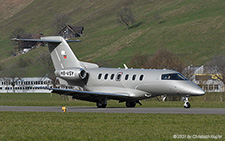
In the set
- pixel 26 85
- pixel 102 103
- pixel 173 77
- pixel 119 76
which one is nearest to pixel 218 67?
pixel 26 85

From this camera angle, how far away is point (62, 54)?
137ft

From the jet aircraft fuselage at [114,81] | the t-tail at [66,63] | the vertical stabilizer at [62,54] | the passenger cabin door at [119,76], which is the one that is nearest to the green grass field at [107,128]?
the jet aircraft fuselage at [114,81]

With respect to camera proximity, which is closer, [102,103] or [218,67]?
[102,103]

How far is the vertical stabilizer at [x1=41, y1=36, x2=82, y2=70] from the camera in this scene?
41.5 metres

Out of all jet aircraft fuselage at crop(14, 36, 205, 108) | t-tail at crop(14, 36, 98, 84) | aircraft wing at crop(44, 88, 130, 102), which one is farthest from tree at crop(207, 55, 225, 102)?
aircraft wing at crop(44, 88, 130, 102)

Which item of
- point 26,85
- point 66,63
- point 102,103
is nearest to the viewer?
point 102,103

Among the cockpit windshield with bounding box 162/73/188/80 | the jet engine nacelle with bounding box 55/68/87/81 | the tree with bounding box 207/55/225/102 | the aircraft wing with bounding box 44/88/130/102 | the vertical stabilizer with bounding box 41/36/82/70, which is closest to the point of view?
the cockpit windshield with bounding box 162/73/188/80

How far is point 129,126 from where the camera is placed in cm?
2152

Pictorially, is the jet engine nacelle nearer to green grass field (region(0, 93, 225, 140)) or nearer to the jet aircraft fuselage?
the jet aircraft fuselage

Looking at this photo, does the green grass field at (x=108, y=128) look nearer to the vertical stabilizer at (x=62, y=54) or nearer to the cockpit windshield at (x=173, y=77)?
the cockpit windshield at (x=173, y=77)

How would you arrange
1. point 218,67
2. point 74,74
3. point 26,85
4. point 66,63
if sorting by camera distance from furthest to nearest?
1. point 26,85
2. point 218,67
3. point 66,63
4. point 74,74

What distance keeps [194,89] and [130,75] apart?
5.59 meters

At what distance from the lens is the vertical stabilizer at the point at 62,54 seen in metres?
41.5

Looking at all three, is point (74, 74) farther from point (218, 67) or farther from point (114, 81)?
point (218, 67)
